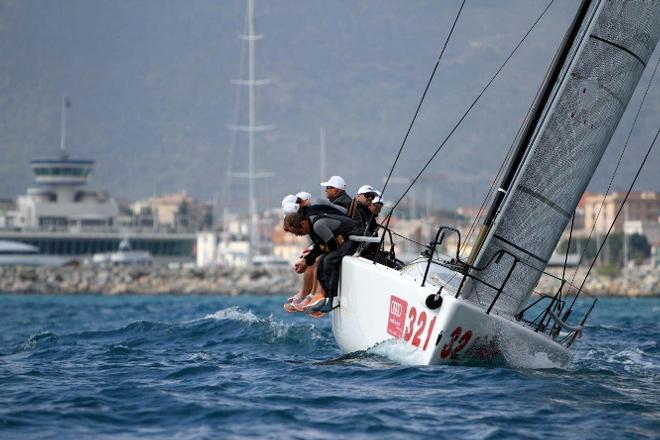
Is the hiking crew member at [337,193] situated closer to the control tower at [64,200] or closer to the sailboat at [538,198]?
the sailboat at [538,198]

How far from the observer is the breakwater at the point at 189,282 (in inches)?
2667

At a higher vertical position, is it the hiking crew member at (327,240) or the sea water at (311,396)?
the hiking crew member at (327,240)

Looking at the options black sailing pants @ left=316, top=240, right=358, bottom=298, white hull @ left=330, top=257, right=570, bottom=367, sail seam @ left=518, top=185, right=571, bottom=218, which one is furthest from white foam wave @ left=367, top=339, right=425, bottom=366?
sail seam @ left=518, top=185, right=571, bottom=218

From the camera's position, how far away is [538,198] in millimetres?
11695

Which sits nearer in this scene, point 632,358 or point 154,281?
point 632,358

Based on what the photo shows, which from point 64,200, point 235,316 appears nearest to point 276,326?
point 235,316

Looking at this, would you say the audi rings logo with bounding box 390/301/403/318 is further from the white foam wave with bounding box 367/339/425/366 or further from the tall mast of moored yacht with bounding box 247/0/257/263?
the tall mast of moored yacht with bounding box 247/0/257/263

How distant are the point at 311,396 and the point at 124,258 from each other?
93.5 m

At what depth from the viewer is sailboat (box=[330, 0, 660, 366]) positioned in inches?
456

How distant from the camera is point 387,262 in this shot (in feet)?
44.1

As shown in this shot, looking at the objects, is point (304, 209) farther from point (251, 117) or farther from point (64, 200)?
point (64, 200)

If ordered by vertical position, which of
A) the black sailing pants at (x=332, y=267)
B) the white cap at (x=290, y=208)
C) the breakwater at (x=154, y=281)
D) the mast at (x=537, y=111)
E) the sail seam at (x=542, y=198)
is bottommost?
the breakwater at (x=154, y=281)

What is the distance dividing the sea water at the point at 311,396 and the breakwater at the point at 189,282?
5271 centimetres

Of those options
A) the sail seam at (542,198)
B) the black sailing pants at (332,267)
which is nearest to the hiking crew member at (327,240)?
the black sailing pants at (332,267)
